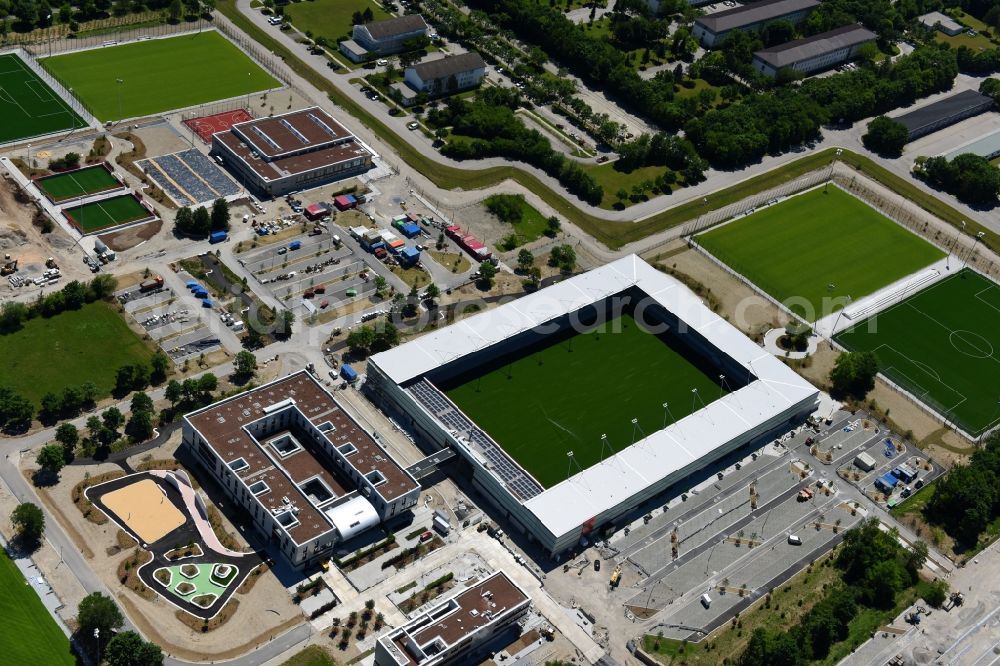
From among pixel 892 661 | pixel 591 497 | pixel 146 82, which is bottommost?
pixel 892 661

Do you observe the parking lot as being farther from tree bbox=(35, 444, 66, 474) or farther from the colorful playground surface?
the colorful playground surface

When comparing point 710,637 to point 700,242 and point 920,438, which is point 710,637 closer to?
point 920,438

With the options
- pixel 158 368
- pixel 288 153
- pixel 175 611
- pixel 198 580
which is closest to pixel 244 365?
pixel 158 368

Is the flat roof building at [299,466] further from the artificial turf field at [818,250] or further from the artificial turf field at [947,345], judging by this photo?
the artificial turf field at [947,345]

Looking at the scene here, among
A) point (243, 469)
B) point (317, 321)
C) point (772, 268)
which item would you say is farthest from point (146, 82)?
point (772, 268)

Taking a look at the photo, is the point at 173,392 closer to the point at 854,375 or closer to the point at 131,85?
the point at 131,85

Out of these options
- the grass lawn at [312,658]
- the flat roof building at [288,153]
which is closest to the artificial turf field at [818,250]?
the flat roof building at [288,153]

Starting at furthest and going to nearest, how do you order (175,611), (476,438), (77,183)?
1. (77,183)
2. (476,438)
3. (175,611)

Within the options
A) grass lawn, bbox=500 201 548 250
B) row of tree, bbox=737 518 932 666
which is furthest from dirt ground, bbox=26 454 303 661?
grass lawn, bbox=500 201 548 250
